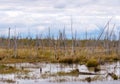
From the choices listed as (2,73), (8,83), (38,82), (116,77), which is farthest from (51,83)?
(2,73)

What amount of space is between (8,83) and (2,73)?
31.4 ft

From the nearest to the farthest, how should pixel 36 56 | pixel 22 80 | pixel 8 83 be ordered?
1. pixel 8 83
2. pixel 22 80
3. pixel 36 56

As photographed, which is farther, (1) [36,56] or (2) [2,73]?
(1) [36,56]

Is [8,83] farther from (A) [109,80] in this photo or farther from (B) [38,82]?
(A) [109,80]

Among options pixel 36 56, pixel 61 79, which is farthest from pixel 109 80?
pixel 36 56

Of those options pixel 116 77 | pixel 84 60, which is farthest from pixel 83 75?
pixel 84 60

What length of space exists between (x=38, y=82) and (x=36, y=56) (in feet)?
139

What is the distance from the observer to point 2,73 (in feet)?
145

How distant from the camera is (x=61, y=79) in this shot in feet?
124

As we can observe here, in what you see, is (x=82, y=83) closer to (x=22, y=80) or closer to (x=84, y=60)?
(x=22, y=80)

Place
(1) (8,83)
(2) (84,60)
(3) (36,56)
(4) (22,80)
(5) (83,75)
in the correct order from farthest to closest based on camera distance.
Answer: (3) (36,56) → (2) (84,60) → (5) (83,75) → (4) (22,80) → (1) (8,83)

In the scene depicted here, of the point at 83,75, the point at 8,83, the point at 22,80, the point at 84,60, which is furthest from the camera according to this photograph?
the point at 84,60

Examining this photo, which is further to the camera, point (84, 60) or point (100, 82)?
point (84, 60)

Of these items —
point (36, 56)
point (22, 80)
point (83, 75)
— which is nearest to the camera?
point (22, 80)
